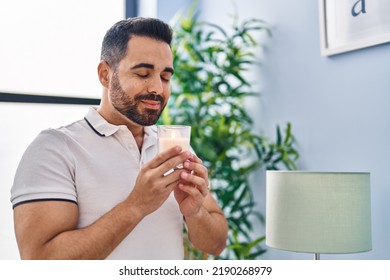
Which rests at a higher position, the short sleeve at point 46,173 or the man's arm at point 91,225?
the short sleeve at point 46,173

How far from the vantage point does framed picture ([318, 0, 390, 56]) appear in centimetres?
188

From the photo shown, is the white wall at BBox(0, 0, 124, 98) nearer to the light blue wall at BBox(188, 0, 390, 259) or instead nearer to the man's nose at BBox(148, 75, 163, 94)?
the light blue wall at BBox(188, 0, 390, 259)

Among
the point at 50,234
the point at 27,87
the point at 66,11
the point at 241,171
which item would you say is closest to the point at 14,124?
the point at 27,87

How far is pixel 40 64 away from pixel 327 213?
73.6 inches

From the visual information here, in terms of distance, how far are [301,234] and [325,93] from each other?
2.58 ft

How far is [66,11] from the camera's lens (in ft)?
9.53

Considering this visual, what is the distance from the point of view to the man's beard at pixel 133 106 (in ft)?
4.63

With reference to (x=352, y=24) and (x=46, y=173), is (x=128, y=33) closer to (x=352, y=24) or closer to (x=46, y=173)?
(x=46, y=173)

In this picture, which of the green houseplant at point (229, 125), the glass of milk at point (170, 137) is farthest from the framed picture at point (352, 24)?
the glass of milk at point (170, 137)

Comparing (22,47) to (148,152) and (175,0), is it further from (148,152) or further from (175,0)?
(148,152)

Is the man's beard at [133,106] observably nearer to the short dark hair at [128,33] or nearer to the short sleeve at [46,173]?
the short dark hair at [128,33]

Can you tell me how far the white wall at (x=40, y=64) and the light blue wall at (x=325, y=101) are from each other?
94 centimetres

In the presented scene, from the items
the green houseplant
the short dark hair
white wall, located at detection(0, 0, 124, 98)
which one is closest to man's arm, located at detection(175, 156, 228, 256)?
the short dark hair

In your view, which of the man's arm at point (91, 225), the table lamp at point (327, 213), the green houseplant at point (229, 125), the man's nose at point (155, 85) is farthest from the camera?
the green houseplant at point (229, 125)
